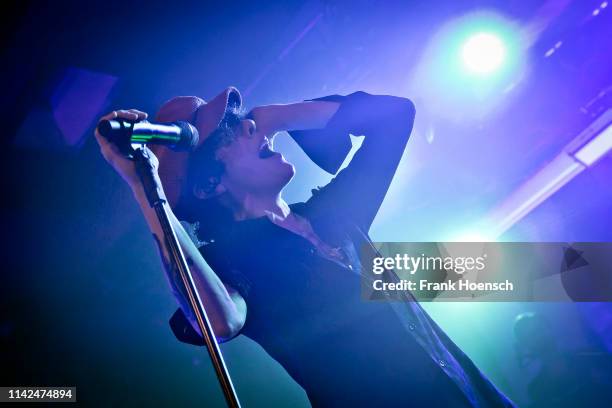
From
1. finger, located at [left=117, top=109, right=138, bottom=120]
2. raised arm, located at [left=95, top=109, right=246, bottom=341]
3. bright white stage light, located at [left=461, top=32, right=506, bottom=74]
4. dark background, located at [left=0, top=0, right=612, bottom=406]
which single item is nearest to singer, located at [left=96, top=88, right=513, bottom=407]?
raised arm, located at [left=95, top=109, right=246, bottom=341]

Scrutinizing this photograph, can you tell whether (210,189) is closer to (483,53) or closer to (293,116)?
(293,116)

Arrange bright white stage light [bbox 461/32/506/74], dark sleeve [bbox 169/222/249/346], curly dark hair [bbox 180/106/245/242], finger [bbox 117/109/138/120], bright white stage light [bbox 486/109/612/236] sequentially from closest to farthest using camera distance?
1. finger [bbox 117/109/138/120]
2. dark sleeve [bbox 169/222/249/346]
3. curly dark hair [bbox 180/106/245/242]
4. bright white stage light [bbox 461/32/506/74]
5. bright white stage light [bbox 486/109/612/236]

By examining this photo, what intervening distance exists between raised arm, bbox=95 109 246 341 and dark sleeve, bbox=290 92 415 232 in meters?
0.64

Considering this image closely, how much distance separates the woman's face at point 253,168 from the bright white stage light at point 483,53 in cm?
221

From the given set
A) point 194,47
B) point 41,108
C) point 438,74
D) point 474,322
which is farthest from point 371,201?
point 474,322

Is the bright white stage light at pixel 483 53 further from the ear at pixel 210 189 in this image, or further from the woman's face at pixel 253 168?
the ear at pixel 210 189

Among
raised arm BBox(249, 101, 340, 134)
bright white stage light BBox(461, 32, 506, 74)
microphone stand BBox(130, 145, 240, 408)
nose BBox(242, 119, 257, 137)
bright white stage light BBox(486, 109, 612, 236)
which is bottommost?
microphone stand BBox(130, 145, 240, 408)

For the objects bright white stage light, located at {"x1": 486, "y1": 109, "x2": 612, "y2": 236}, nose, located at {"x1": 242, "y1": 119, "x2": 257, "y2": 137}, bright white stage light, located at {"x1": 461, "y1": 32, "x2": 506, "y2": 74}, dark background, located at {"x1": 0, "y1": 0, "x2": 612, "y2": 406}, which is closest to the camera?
nose, located at {"x1": 242, "y1": 119, "x2": 257, "y2": 137}

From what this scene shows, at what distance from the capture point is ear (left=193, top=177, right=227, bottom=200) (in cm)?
130

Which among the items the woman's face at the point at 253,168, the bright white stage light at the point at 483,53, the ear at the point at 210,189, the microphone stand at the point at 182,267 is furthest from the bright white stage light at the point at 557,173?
the microphone stand at the point at 182,267

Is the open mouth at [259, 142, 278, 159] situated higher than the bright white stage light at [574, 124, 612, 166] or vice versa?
the bright white stage light at [574, 124, 612, 166]

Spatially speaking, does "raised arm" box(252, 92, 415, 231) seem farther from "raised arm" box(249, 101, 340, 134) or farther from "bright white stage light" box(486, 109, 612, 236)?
"bright white stage light" box(486, 109, 612, 236)

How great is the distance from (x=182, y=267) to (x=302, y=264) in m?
0.56

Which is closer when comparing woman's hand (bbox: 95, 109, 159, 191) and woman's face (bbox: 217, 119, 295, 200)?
woman's hand (bbox: 95, 109, 159, 191)
